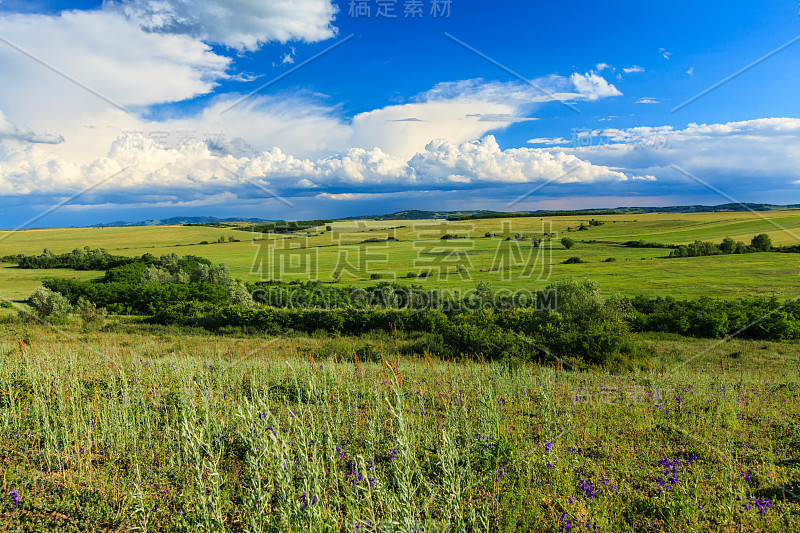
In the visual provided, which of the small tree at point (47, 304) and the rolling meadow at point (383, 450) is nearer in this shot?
the rolling meadow at point (383, 450)

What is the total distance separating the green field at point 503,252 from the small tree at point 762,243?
3.42 metres

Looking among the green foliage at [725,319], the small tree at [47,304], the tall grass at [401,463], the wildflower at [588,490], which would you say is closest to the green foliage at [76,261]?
the small tree at [47,304]

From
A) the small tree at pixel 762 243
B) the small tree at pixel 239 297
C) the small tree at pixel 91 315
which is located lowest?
the small tree at pixel 91 315

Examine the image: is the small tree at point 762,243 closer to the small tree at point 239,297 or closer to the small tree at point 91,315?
the small tree at point 239,297

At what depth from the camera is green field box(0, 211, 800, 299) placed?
4406 cm

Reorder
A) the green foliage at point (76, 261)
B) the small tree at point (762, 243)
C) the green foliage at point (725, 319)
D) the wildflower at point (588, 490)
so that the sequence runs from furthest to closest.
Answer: the small tree at point (762, 243), the green foliage at point (76, 261), the green foliage at point (725, 319), the wildflower at point (588, 490)

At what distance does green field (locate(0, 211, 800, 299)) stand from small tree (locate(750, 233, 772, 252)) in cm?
342

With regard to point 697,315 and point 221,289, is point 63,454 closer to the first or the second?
point 697,315

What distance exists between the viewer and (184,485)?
403 centimetres

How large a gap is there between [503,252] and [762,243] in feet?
123

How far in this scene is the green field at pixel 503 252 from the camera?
145 feet

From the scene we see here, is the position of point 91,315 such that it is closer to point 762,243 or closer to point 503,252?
point 503,252

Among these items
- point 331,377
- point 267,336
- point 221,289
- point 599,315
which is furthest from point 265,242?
point 331,377

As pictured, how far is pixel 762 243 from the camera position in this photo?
197 feet
